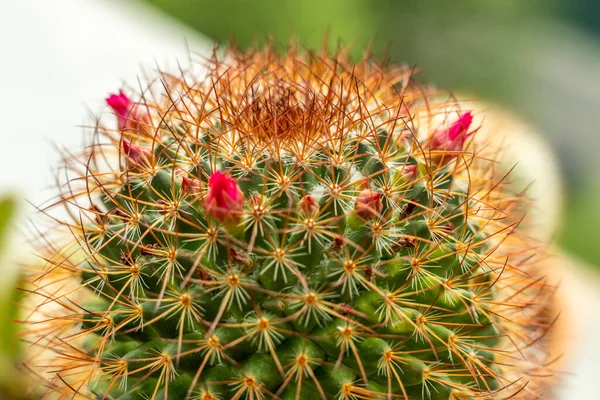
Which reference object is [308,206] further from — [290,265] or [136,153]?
[136,153]

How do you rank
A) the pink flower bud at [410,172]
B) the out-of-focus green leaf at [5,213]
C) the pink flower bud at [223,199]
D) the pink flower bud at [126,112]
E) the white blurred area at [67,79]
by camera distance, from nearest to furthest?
the pink flower bud at [223,199] → the pink flower bud at [410,172] → the pink flower bud at [126,112] → the out-of-focus green leaf at [5,213] → the white blurred area at [67,79]

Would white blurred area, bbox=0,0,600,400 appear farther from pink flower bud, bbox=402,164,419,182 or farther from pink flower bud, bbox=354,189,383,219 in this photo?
pink flower bud, bbox=354,189,383,219

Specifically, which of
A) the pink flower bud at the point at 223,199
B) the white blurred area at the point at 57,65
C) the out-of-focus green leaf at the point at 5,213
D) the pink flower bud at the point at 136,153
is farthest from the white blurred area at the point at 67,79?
the pink flower bud at the point at 223,199

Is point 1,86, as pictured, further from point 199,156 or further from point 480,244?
point 480,244

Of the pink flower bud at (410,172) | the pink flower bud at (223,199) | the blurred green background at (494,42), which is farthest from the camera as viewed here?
the blurred green background at (494,42)

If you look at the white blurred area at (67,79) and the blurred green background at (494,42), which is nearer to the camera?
the white blurred area at (67,79)

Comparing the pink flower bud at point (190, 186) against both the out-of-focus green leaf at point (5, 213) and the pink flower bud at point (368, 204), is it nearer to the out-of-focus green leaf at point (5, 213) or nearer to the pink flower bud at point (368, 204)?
the pink flower bud at point (368, 204)

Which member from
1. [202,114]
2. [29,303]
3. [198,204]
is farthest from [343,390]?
[29,303]
